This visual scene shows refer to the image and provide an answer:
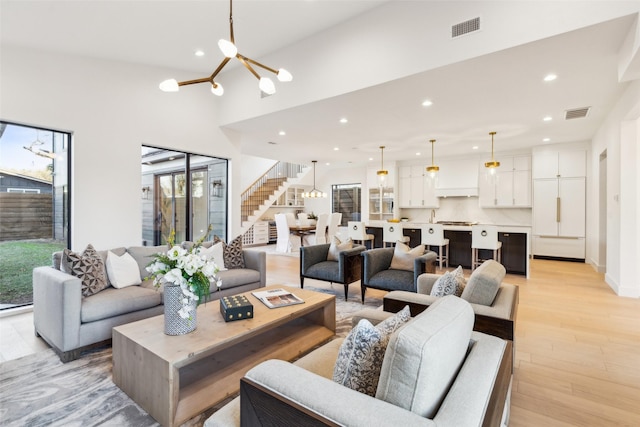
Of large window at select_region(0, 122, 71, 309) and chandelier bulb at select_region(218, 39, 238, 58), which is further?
large window at select_region(0, 122, 71, 309)

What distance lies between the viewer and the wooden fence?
369 centimetres

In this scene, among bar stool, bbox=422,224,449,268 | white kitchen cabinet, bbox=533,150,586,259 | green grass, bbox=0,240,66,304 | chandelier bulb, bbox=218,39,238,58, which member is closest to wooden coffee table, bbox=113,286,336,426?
chandelier bulb, bbox=218,39,238,58

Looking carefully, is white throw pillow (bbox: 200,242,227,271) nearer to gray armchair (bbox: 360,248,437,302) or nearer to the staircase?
gray armchair (bbox: 360,248,437,302)

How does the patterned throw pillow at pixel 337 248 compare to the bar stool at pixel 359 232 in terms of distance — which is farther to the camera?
the bar stool at pixel 359 232

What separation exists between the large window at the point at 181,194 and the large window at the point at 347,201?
244 inches

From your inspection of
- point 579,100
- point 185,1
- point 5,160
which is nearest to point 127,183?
point 5,160

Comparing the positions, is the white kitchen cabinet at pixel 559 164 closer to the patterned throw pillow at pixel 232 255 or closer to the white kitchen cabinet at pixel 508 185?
the white kitchen cabinet at pixel 508 185

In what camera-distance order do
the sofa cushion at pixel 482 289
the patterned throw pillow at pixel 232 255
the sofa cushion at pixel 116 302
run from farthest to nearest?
the patterned throw pillow at pixel 232 255
the sofa cushion at pixel 116 302
the sofa cushion at pixel 482 289

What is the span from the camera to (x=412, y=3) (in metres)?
3.51

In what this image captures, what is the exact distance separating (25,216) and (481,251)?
23.9ft

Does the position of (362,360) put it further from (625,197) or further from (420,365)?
(625,197)

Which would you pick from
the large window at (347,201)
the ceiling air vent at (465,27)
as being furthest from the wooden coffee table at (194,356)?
the large window at (347,201)

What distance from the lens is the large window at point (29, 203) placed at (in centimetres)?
370

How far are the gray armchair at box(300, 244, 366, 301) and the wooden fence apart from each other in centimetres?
338
